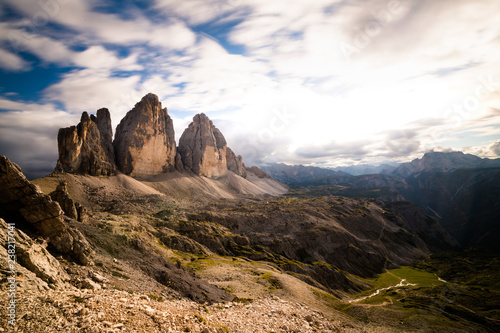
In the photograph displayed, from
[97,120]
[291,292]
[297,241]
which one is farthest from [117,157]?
[291,292]

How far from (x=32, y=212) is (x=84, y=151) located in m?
155

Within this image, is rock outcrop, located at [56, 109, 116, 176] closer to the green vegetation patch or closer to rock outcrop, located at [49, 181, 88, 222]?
rock outcrop, located at [49, 181, 88, 222]

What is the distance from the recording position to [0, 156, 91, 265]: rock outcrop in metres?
25.8

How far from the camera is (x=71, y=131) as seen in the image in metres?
144

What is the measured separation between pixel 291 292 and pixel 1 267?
48910 millimetres

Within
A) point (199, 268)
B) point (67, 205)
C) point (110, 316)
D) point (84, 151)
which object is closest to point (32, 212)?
point (110, 316)

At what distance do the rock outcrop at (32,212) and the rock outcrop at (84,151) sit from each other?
140 meters

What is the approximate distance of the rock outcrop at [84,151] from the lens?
143875 millimetres

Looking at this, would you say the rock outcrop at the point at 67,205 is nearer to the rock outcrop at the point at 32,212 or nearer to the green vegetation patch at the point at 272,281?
the rock outcrop at the point at 32,212

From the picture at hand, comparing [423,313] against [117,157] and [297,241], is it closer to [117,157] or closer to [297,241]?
[297,241]

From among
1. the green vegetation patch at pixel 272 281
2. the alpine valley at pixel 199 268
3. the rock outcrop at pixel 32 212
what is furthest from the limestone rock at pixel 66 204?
the green vegetation patch at pixel 272 281

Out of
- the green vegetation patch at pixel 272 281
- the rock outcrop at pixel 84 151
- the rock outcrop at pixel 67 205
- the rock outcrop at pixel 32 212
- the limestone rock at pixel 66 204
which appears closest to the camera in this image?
the rock outcrop at pixel 32 212

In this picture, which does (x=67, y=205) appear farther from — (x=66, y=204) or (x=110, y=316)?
(x=110, y=316)

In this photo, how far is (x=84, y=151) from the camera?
156 metres
